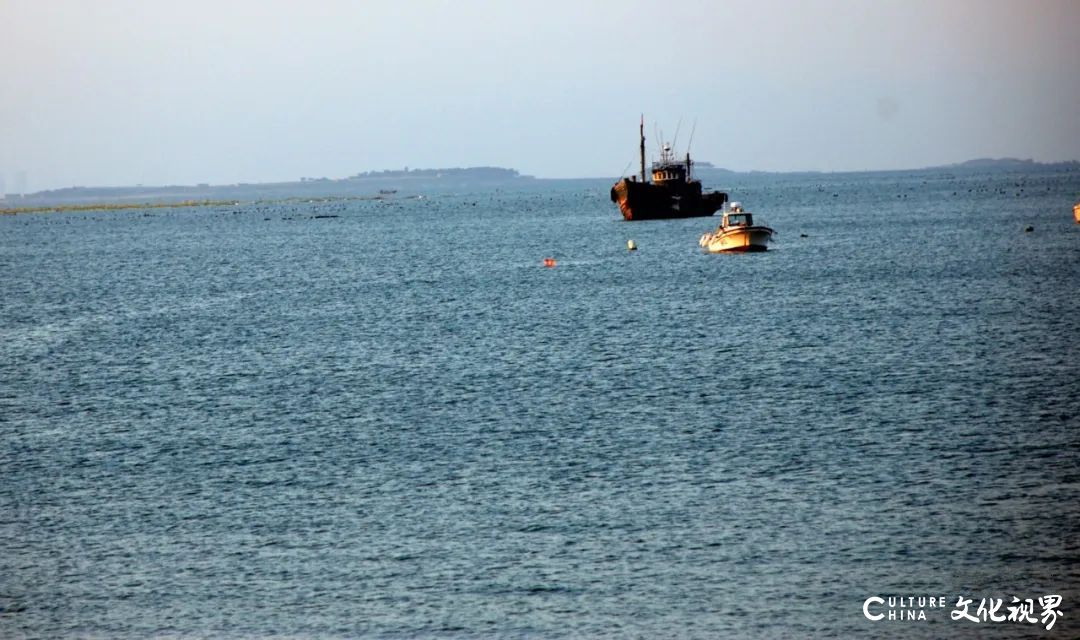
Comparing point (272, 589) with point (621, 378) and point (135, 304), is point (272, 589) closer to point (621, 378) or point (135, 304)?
point (621, 378)

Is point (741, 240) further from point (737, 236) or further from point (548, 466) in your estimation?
point (548, 466)

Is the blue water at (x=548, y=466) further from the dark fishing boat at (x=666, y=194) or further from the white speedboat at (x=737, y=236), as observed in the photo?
the dark fishing boat at (x=666, y=194)

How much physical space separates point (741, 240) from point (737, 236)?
1.46 feet

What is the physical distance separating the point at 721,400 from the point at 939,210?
14480 centimetres

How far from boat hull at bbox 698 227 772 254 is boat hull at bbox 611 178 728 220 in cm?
4711

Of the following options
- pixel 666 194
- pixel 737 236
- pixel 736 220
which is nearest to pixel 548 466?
pixel 737 236

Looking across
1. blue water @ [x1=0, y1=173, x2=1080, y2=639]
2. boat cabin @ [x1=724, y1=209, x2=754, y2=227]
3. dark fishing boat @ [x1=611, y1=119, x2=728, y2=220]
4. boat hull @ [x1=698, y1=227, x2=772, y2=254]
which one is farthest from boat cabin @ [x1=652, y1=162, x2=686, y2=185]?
blue water @ [x1=0, y1=173, x2=1080, y2=639]

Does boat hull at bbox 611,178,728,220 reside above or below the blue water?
above

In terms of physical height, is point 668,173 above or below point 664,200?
above

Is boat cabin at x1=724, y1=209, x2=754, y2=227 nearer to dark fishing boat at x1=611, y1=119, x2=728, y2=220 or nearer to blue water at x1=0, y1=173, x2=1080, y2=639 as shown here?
blue water at x1=0, y1=173, x2=1080, y2=639

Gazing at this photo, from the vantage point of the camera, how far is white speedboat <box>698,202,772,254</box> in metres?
104

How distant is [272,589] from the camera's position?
2600 cm

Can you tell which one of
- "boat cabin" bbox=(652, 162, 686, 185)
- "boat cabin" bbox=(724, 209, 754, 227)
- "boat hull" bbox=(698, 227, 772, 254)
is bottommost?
"boat hull" bbox=(698, 227, 772, 254)

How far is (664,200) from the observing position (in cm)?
15462
